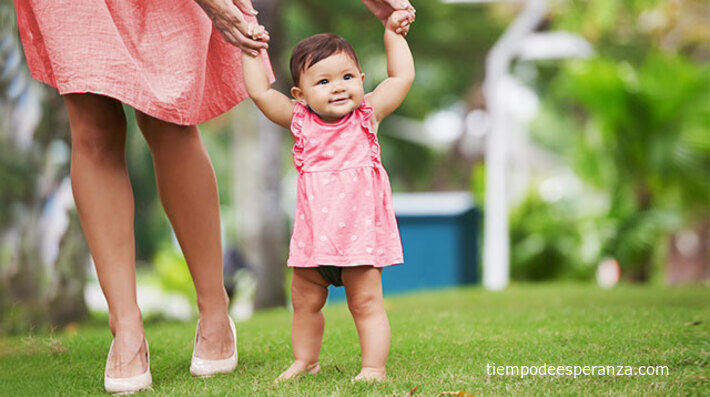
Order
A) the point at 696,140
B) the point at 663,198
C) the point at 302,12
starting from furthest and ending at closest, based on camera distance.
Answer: the point at 302,12 → the point at 663,198 → the point at 696,140

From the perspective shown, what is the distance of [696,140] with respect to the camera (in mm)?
10203

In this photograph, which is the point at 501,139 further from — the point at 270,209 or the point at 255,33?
the point at 255,33

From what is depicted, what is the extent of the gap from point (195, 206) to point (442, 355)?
1.02 m

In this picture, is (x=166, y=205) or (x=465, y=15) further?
(x=465, y=15)

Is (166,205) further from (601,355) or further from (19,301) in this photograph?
(19,301)

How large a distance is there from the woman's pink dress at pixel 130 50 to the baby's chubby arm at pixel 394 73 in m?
0.63

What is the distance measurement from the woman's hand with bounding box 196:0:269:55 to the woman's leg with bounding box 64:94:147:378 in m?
0.45

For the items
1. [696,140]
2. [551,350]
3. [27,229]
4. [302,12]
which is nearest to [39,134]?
[27,229]

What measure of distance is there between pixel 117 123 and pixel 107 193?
242mm

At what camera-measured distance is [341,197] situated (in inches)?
102

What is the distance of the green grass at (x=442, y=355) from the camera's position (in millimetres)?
2449

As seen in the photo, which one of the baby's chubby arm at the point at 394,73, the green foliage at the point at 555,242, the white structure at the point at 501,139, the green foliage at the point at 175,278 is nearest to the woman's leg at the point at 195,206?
the baby's chubby arm at the point at 394,73

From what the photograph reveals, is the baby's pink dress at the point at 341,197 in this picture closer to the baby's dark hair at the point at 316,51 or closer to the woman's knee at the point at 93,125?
the baby's dark hair at the point at 316,51

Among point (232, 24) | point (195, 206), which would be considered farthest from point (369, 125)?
point (195, 206)
